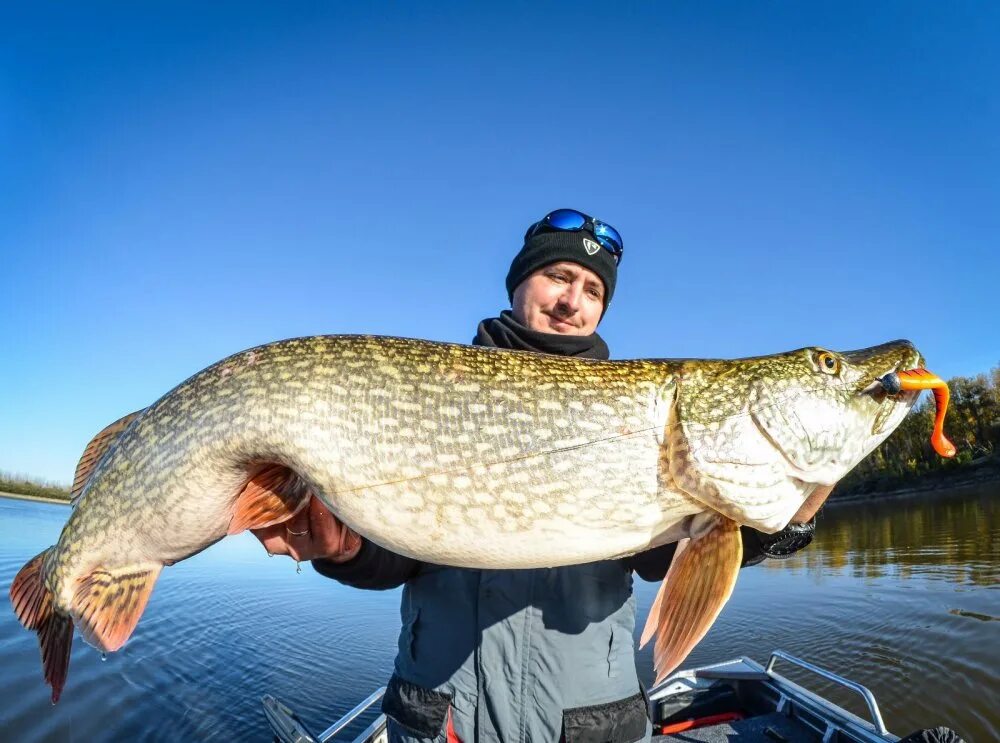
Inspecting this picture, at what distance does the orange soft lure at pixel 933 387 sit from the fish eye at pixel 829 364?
0.16 metres

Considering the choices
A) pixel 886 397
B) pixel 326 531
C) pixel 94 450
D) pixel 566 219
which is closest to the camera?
pixel 886 397

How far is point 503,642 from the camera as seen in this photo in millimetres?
2105

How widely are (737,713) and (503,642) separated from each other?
4185 mm

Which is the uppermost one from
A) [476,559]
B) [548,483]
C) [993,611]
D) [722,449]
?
[722,449]

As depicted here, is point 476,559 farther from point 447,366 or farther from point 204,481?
point 204,481

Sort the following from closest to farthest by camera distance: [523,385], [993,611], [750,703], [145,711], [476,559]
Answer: [476,559]
[523,385]
[750,703]
[145,711]
[993,611]

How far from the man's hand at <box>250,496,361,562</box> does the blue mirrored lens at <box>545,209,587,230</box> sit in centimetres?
209

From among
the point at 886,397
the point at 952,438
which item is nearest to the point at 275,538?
the point at 886,397

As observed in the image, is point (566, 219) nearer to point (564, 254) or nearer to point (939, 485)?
point (564, 254)

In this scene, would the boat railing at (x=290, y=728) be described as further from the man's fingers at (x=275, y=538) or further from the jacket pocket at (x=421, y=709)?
the man's fingers at (x=275, y=538)

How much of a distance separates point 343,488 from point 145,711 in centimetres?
835

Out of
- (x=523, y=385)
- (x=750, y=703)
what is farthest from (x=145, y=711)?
(x=523, y=385)

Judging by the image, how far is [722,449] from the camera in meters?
1.93

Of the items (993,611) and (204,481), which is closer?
(204,481)
